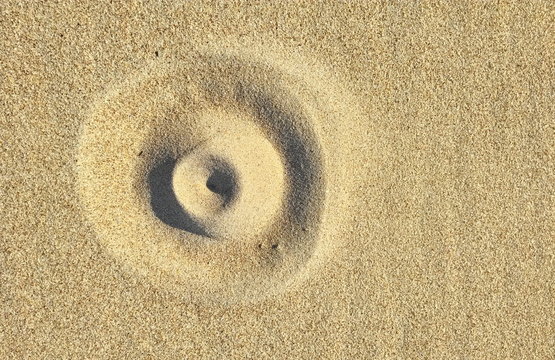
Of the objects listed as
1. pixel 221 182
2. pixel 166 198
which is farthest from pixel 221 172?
pixel 166 198

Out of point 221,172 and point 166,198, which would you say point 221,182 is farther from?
point 166,198

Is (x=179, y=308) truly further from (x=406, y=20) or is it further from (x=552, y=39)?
(x=552, y=39)

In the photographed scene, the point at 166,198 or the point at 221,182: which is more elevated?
the point at 221,182

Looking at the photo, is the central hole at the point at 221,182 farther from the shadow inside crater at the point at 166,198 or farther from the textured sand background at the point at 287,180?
the shadow inside crater at the point at 166,198

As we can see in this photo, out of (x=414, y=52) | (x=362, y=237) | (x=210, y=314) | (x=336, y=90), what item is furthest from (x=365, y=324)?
(x=414, y=52)

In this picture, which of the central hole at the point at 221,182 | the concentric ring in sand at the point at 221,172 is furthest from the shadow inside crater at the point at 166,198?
the central hole at the point at 221,182

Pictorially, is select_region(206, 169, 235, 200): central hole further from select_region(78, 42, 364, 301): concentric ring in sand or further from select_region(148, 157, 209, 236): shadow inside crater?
select_region(148, 157, 209, 236): shadow inside crater
